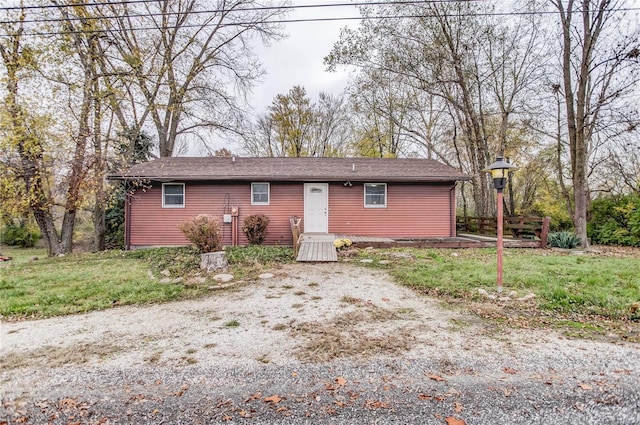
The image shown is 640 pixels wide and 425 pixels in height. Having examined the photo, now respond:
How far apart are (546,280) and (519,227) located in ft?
21.1

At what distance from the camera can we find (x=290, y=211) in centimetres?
1149

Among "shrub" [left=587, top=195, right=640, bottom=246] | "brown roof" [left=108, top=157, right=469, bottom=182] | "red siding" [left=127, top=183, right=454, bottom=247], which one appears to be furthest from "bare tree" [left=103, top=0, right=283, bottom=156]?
"shrub" [left=587, top=195, right=640, bottom=246]

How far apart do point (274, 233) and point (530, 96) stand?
13074mm

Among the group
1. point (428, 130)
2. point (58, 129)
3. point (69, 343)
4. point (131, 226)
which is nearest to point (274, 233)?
point (131, 226)

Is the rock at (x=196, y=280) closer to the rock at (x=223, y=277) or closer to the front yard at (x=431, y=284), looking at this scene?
the front yard at (x=431, y=284)

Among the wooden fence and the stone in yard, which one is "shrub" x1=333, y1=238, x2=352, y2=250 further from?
the wooden fence

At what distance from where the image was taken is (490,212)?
50.6ft

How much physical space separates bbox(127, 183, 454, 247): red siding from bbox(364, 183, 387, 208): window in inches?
7.1

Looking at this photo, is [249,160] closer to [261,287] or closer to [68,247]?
[68,247]

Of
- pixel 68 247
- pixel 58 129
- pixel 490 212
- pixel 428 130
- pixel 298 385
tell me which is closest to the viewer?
pixel 298 385

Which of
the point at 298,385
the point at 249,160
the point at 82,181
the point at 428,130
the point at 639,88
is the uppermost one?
the point at 428,130

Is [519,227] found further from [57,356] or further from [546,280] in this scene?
[57,356]

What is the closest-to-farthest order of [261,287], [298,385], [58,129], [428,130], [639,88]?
[298,385] < [261,287] < [58,129] < [639,88] < [428,130]

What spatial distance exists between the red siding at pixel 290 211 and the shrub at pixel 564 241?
10.7 feet
